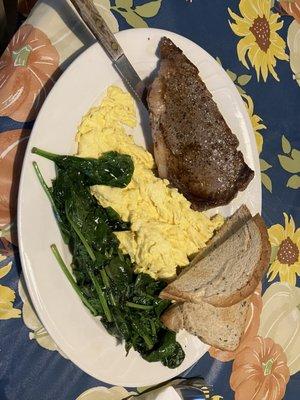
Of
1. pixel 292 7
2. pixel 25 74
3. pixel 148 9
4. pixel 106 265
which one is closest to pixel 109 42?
pixel 25 74

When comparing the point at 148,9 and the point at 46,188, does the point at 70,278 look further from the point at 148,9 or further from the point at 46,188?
the point at 148,9

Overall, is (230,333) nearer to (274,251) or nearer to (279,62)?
(274,251)

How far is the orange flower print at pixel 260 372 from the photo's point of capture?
2.61 m

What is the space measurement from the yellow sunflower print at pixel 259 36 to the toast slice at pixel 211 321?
1135 mm

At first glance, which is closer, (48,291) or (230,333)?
(48,291)

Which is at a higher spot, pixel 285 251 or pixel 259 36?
pixel 259 36

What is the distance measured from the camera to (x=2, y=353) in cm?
202

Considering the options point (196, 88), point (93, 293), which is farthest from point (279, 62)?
point (93, 293)

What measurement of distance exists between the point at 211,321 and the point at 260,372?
0.52 metres

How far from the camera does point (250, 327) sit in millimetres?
2676

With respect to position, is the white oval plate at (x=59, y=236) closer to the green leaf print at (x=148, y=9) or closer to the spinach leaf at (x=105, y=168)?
the spinach leaf at (x=105, y=168)

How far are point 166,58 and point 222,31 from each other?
572 mm

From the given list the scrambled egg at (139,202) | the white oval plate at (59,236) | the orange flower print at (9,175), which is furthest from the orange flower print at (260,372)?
the orange flower print at (9,175)

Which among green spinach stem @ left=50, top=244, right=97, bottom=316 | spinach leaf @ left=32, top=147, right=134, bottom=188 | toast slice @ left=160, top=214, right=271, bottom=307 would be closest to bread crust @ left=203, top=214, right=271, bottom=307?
toast slice @ left=160, top=214, right=271, bottom=307
